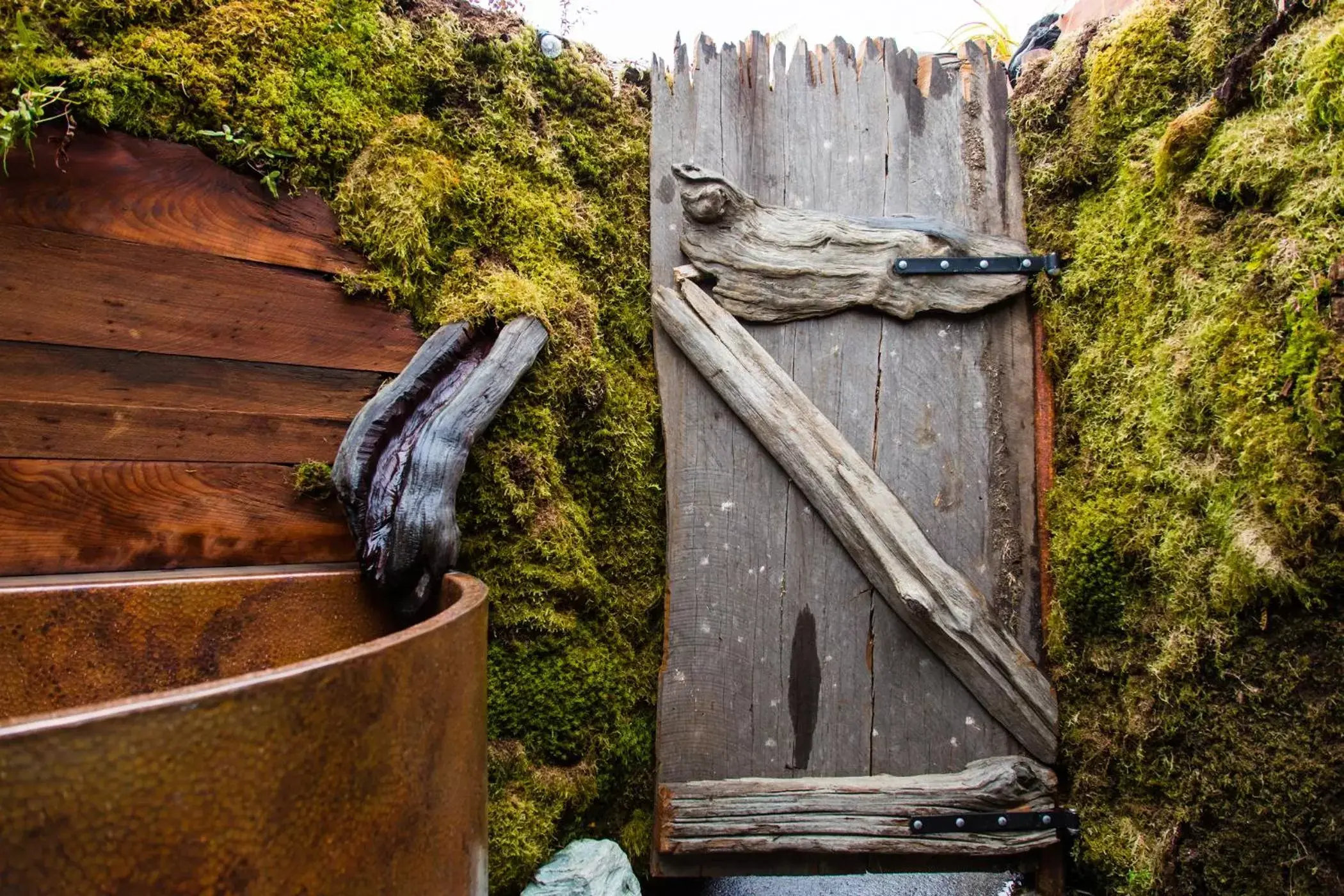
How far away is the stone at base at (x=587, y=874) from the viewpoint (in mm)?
1863

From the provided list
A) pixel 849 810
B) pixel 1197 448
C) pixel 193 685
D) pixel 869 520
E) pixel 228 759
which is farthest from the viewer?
pixel 869 520

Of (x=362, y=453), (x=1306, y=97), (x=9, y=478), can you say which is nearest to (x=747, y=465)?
(x=362, y=453)

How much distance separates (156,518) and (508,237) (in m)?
1.15

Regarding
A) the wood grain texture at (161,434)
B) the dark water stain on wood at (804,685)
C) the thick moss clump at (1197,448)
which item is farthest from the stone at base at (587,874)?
the thick moss clump at (1197,448)

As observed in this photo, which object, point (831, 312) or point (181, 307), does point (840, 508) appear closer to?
point (831, 312)

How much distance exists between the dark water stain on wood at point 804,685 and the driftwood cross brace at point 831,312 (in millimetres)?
256

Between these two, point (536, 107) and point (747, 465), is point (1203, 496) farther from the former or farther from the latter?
point (536, 107)

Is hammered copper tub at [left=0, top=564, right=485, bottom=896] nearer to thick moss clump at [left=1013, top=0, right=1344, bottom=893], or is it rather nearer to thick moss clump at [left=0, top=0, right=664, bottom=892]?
thick moss clump at [left=0, top=0, right=664, bottom=892]

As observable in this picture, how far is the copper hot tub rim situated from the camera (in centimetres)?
68

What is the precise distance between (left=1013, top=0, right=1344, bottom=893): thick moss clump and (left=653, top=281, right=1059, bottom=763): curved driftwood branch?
0.15 metres

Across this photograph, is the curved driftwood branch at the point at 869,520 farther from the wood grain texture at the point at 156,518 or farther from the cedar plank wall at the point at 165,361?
the wood grain texture at the point at 156,518

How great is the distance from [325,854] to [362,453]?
3.37ft

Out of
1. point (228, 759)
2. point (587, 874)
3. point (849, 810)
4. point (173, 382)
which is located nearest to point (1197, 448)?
point (849, 810)

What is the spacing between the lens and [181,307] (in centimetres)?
166
